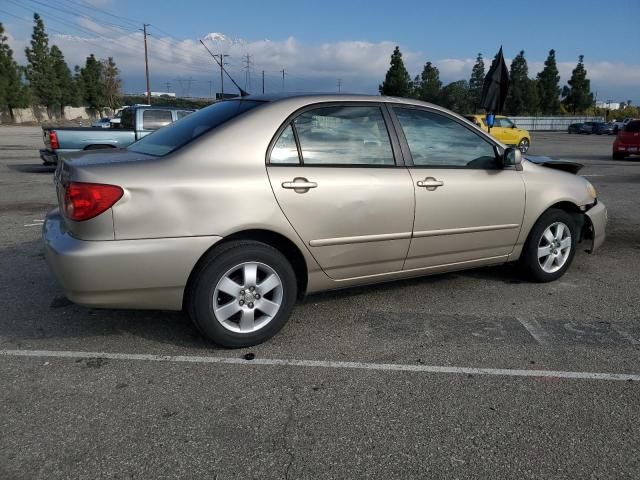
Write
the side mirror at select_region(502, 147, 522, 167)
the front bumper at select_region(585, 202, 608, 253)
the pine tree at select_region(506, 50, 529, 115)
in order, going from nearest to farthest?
the side mirror at select_region(502, 147, 522, 167), the front bumper at select_region(585, 202, 608, 253), the pine tree at select_region(506, 50, 529, 115)

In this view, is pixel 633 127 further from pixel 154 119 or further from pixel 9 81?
pixel 9 81

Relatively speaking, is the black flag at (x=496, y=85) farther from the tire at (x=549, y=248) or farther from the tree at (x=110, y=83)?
the tree at (x=110, y=83)

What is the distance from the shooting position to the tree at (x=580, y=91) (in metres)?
77.1

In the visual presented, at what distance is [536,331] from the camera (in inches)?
151

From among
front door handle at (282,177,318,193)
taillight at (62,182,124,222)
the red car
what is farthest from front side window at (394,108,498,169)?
the red car

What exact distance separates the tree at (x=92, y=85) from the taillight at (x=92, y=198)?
7312 cm

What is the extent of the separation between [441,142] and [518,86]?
263 ft

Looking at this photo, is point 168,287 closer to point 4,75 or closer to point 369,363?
point 369,363

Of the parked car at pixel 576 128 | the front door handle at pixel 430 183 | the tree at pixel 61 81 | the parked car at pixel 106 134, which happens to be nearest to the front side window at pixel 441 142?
the front door handle at pixel 430 183

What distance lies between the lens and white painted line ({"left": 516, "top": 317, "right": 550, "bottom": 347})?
12.0ft

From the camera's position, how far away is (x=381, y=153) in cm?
387

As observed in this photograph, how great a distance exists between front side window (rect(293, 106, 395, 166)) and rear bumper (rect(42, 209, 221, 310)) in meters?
0.96

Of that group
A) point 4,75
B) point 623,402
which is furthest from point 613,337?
point 4,75

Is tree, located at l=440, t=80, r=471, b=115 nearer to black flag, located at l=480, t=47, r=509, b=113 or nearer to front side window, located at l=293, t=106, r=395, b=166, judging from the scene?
black flag, located at l=480, t=47, r=509, b=113
